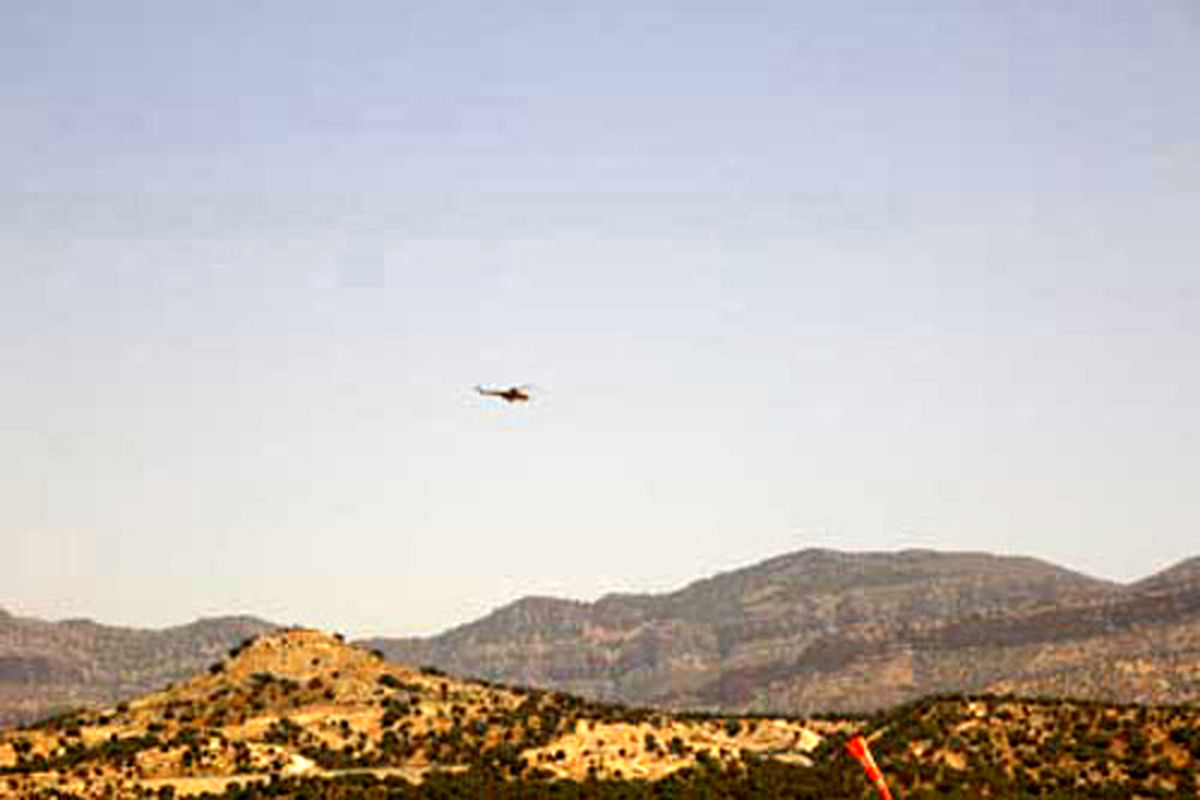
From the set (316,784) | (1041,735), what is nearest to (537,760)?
(316,784)

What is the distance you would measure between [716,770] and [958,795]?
1874 centimetres

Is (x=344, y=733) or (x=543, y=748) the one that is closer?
(x=543, y=748)

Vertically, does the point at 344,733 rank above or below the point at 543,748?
above

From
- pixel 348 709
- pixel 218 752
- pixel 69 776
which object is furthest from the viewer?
pixel 348 709

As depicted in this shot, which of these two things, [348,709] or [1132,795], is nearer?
[1132,795]

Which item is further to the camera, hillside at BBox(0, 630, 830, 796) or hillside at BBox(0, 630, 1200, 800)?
hillside at BBox(0, 630, 830, 796)

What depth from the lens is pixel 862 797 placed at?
122 metres

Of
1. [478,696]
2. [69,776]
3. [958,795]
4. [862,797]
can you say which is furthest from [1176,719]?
[69,776]

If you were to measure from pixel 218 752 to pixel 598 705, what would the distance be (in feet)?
139

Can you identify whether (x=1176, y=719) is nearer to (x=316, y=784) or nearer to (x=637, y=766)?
(x=637, y=766)

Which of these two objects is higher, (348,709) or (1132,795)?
(348,709)

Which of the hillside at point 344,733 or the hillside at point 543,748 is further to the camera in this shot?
the hillside at point 344,733

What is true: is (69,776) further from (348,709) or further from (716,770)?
(716,770)

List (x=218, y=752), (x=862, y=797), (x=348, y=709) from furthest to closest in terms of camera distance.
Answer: (x=348, y=709), (x=218, y=752), (x=862, y=797)
